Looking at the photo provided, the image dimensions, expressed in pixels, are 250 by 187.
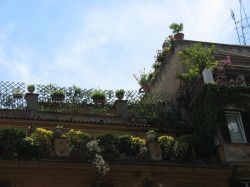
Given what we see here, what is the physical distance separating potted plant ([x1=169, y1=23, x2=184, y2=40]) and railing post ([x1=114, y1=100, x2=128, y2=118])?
519 centimetres

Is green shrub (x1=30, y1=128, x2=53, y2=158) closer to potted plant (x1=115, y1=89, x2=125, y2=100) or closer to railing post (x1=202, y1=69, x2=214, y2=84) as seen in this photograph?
potted plant (x1=115, y1=89, x2=125, y2=100)

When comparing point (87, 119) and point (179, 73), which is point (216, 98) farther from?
point (87, 119)

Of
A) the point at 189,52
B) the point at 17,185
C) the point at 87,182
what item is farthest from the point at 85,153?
the point at 189,52

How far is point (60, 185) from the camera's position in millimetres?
18281

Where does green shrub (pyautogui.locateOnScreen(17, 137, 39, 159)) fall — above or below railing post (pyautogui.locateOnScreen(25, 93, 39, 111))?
below

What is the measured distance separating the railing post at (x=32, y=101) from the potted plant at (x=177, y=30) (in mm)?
8314

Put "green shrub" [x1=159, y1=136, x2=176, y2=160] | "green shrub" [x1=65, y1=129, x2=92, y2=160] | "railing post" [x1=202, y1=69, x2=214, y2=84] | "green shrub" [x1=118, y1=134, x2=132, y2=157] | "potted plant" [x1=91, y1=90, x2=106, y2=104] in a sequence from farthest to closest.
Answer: "potted plant" [x1=91, y1=90, x2=106, y2=104] → "railing post" [x1=202, y1=69, x2=214, y2=84] → "green shrub" [x1=159, y1=136, x2=176, y2=160] → "green shrub" [x1=118, y1=134, x2=132, y2=157] → "green shrub" [x1=65, y1=129, x2=92, y2=160]

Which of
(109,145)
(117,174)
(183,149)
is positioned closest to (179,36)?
(183,149)

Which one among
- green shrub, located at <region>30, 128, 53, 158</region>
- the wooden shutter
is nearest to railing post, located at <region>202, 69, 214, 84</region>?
the wooden shutter

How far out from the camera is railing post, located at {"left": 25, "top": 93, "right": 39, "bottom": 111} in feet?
70.7

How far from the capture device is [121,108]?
2331 centimetres

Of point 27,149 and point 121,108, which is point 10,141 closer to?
point 27,149

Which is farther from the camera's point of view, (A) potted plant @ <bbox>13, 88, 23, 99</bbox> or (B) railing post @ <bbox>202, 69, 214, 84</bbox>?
(B) railing post @ <bbox>202, 69, 214, 84</bbox>

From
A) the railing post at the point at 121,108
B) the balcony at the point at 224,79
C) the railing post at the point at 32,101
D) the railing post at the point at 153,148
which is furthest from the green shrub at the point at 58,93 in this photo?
the balcony at the point at 224,79
